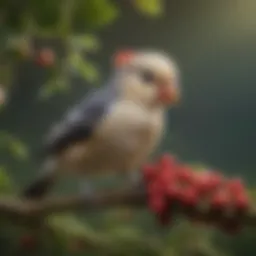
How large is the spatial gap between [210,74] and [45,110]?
0.27 metres

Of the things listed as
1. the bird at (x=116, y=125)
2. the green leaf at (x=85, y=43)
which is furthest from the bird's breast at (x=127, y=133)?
the green leaf at (x=85, y=43)

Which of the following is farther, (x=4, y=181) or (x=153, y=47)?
(x=153, y=47)

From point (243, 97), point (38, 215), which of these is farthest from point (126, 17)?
point (38, 215)

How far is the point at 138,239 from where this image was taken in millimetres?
996

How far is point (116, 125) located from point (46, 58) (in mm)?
160

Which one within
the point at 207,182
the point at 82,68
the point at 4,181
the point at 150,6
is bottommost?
the point at 4,181

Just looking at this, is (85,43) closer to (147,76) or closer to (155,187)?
(147,76)

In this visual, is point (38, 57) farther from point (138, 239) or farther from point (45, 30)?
point (138, 239)

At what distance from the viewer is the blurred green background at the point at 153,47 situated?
99 cm

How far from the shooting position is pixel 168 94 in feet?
3.26

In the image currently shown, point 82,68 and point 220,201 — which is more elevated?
point 82,68

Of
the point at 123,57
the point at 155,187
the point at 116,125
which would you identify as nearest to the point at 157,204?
the point at 155,187

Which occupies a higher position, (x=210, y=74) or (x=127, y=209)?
(x=210, y=74)

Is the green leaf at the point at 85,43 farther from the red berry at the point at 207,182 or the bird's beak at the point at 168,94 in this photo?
the red berry at the point at 207,182
